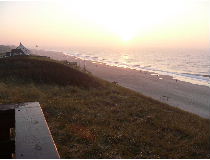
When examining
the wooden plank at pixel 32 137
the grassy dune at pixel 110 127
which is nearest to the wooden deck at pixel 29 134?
the wooden plank at pixel 32 137

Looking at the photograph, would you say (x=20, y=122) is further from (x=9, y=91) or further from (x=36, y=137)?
(x=9, y=91)

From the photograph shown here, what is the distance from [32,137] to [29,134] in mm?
125

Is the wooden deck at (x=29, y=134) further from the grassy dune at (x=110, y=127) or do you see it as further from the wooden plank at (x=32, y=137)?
the grassy dune at (x=110, y=127)

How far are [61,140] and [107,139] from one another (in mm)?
2680

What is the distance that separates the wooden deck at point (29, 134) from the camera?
2.47 m

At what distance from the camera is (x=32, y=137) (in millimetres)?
2857

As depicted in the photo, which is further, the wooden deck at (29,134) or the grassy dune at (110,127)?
the grassy dune at (110,127)

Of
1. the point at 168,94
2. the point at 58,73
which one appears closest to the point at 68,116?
the point at 58,73

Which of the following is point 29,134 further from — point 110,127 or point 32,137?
point 110,127

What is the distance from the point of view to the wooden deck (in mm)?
2469

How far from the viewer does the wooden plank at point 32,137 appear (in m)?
2.46

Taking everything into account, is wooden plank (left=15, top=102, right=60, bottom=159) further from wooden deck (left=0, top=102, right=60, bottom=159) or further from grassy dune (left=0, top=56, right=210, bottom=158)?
grassy dune (left=0, top=56, right=210, bottom=158)

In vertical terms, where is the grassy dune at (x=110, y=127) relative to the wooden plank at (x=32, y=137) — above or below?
below

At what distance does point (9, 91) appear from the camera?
26.2 metres
